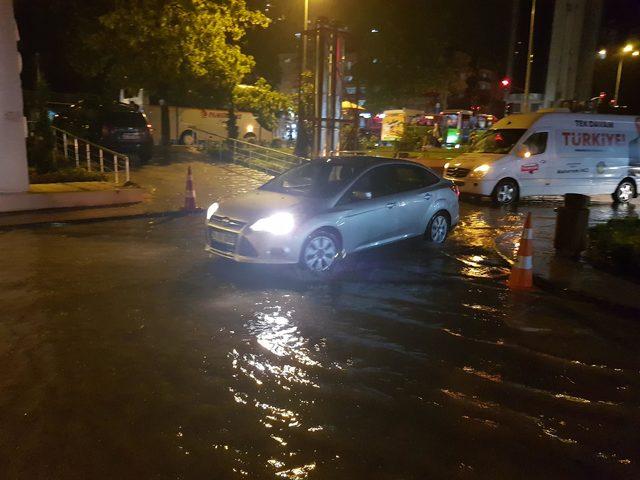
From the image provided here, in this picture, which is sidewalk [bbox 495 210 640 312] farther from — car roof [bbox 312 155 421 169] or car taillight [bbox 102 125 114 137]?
car taillight [bbox 102 125 114 137]

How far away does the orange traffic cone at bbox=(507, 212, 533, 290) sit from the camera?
7.49m

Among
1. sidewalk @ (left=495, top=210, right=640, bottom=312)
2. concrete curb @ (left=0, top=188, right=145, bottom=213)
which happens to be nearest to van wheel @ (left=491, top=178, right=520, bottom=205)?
sidewalk @ (left=495, top=210, right=640, bottom=312)

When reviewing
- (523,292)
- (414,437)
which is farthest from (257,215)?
(414,437)

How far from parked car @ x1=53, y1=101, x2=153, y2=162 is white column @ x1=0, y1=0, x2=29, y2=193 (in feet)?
22.0

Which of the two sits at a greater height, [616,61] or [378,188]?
[616,61]

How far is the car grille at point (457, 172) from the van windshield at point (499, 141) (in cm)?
90

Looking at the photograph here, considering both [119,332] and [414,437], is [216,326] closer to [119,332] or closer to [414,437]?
[119,332]

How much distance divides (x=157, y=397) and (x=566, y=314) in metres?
4.60

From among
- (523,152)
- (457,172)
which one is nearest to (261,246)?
(457,172)

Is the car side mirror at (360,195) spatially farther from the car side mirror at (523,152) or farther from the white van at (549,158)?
the car side mirror at (523,152)

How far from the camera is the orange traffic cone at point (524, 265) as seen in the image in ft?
24.6

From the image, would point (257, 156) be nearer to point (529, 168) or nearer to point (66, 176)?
point (66, 176)

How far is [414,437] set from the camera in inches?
153

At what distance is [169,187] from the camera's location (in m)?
16.2
